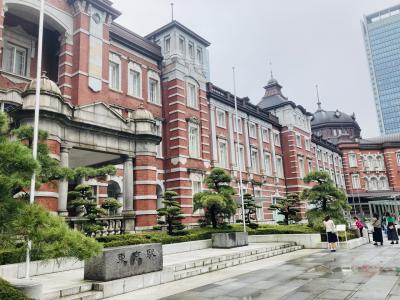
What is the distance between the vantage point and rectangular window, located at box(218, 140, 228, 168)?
2848 cm

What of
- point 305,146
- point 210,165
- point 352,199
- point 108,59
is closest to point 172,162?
point 210,165

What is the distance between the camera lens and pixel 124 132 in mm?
15023

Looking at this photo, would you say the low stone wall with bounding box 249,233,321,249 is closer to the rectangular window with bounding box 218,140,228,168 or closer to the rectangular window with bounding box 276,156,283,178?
the rectangular window with bounding box 218,140,228,168

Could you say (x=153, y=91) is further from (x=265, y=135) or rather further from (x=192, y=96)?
(x=265, y=135)

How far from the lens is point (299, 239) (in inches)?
671

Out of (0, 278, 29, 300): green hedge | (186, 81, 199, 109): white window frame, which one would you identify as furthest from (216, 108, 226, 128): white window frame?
(0, 278, 29, 300): green hedge

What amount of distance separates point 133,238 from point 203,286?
5218 mm

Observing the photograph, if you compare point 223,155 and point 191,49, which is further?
point 223,155

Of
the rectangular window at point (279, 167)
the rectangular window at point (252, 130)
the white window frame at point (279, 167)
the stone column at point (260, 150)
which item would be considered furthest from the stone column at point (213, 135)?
the white window frame at point (279, 167)

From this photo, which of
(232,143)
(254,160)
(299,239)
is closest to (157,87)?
(232,143)

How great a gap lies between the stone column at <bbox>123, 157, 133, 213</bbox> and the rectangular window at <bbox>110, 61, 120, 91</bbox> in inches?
287

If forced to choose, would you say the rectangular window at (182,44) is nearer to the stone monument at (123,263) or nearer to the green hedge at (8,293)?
the stone monument at (123,263)

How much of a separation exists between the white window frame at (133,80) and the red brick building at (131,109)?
70mm

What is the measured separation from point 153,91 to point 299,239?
1380cm
